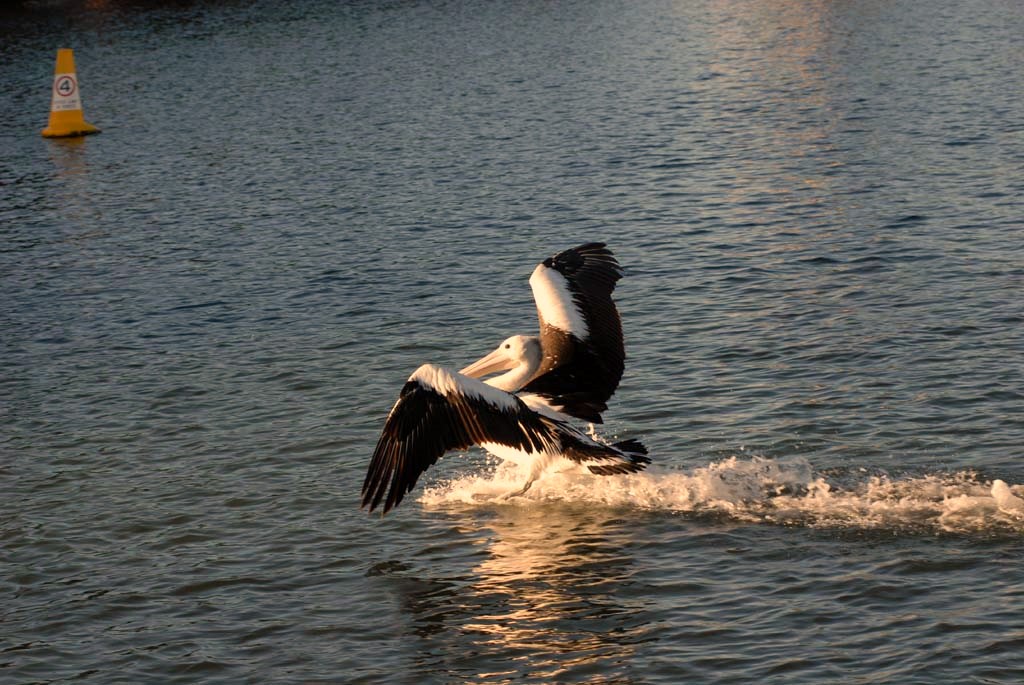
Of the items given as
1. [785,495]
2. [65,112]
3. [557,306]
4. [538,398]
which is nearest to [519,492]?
[538,398]

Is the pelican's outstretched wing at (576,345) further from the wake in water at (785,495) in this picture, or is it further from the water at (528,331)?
the water at (528,331)

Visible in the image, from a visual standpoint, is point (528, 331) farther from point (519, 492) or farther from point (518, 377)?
point (519, 492)

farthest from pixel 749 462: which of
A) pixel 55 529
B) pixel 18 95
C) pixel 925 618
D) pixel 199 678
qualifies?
pixel 18 95

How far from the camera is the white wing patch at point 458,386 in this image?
10969 mm

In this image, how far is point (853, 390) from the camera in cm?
1463

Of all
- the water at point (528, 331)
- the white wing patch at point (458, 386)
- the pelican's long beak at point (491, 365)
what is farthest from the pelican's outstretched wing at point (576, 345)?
the white wing patch at point (458, 386)

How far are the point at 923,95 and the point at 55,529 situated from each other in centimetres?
2252

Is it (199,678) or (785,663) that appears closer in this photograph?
(785,663)

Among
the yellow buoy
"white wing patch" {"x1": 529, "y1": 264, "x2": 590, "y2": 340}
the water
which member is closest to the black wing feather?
the water

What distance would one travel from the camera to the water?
1025 cm

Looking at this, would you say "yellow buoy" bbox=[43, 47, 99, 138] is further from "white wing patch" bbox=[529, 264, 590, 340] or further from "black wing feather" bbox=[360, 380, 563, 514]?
"black wing feather" bbox=[360, 380, 563, 514]

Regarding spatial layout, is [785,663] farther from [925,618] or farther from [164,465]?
[164,465]

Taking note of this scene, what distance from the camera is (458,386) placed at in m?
11.0

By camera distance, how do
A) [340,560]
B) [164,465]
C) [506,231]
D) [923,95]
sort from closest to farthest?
[340,560] < [164,465] < [506,231] < [923,95]
